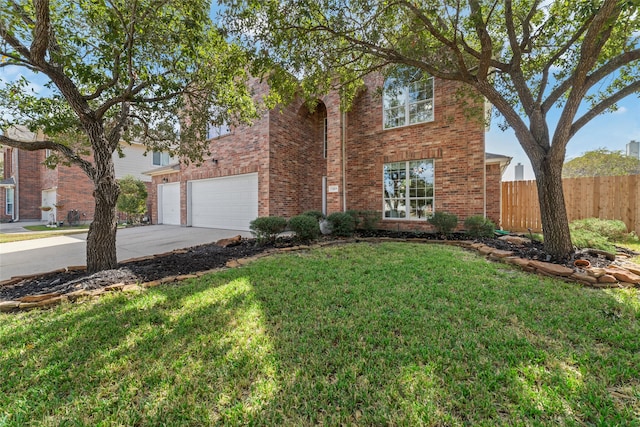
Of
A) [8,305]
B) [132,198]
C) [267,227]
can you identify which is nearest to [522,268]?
[267,227]

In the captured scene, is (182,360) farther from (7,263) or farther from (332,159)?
(332,159)

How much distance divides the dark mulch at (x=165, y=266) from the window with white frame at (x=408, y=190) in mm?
1971

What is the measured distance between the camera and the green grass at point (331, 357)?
1.73 m

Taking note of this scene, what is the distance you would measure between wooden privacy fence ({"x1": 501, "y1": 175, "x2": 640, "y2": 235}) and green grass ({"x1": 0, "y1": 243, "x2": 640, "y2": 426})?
679 centimetres

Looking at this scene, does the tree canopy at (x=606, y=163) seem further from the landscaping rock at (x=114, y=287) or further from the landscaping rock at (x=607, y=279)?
the landscaping rock at (x=114, y=287)

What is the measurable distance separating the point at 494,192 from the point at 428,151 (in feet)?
10.6

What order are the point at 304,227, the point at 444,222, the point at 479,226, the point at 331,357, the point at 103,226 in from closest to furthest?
1. the point at 331,357
2. the point at 103,226
3. the point at 304,227
4. the point at 479,226
5. the point at 444,222

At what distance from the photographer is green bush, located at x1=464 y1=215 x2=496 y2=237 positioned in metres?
7.40

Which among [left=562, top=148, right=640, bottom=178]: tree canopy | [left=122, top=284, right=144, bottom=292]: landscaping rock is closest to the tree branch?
[left=122, top=284, right=144, bottom=292]: landscaping rock

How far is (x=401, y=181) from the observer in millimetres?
9391

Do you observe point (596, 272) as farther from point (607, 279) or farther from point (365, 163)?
point (365, 163)

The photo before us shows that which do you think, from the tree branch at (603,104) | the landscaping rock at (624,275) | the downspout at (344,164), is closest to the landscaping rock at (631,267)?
the landscaping rock at (624,275)

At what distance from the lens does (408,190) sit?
30.2 ft

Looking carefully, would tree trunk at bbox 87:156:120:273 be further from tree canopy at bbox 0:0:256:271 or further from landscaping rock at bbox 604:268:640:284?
landscaping rock at bbox 604:268:640:284
